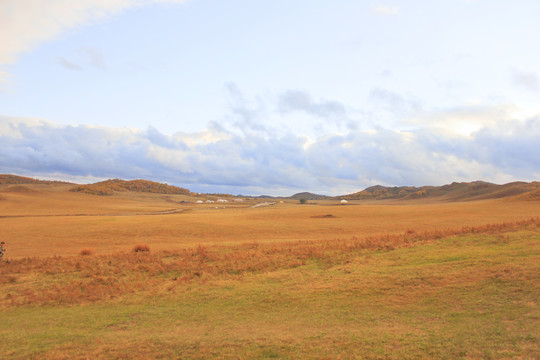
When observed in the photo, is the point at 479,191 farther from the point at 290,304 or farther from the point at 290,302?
the point at 290,304

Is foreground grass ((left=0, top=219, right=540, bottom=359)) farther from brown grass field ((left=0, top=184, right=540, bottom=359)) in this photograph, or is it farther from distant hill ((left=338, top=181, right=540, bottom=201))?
distant hill ((left=338, top=181, right=540, bottom=201))

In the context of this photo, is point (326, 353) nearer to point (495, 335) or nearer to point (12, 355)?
point (495, 335)

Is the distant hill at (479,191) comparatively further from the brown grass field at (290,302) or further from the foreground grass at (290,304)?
the foreground grass at (290,304)

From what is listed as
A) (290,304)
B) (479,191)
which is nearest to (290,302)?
(290,304)

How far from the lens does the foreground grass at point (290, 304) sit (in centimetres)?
785

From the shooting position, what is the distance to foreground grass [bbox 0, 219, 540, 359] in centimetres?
785

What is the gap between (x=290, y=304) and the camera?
38.1 feet

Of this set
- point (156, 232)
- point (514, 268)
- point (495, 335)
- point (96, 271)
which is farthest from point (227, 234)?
point (495, 335)

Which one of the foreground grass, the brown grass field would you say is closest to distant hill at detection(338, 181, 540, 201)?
the brown grass field

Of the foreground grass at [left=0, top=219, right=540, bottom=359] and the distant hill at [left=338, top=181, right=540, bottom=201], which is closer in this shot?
the foreground grass at [left=0, top=219, right=540, bottom=359]

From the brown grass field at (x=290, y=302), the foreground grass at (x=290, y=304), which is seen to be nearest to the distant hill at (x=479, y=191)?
the brown grass field at (x=290, y=302)

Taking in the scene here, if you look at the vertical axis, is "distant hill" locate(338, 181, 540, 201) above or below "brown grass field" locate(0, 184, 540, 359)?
above

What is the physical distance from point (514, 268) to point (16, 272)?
72.1 feet

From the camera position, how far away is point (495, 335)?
24.7ft
